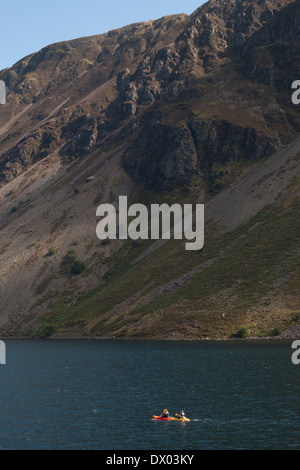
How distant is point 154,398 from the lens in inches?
3332

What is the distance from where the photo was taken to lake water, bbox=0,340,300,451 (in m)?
61.1

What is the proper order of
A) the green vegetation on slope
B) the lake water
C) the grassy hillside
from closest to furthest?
the lake water, the grassy hillside, the green vegetation on slope

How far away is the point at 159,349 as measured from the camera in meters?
145

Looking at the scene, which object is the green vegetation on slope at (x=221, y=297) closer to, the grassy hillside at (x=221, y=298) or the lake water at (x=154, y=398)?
the grassy hillside at (x=221, y=298)

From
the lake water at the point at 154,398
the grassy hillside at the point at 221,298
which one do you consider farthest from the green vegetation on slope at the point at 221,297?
the lake water at the point at 154,398

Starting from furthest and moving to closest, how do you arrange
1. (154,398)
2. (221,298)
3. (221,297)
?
1. (221,297)
2. (221,298)
3. (154,398)

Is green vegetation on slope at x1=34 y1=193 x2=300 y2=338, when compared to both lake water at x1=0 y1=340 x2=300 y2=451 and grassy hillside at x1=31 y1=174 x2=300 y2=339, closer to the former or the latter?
grassy hillside at x1=31 y1=174 x2=300 y2=339

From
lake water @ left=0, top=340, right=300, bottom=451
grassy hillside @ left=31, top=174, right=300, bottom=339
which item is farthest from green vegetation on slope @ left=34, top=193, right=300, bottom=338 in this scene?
lake water @ left=0, top=340, right=300, bottom=451

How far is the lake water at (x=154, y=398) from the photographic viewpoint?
6112cm

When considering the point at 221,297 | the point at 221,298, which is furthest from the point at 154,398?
the point at 221,297

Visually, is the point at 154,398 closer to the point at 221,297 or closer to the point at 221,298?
the point at 221,298
